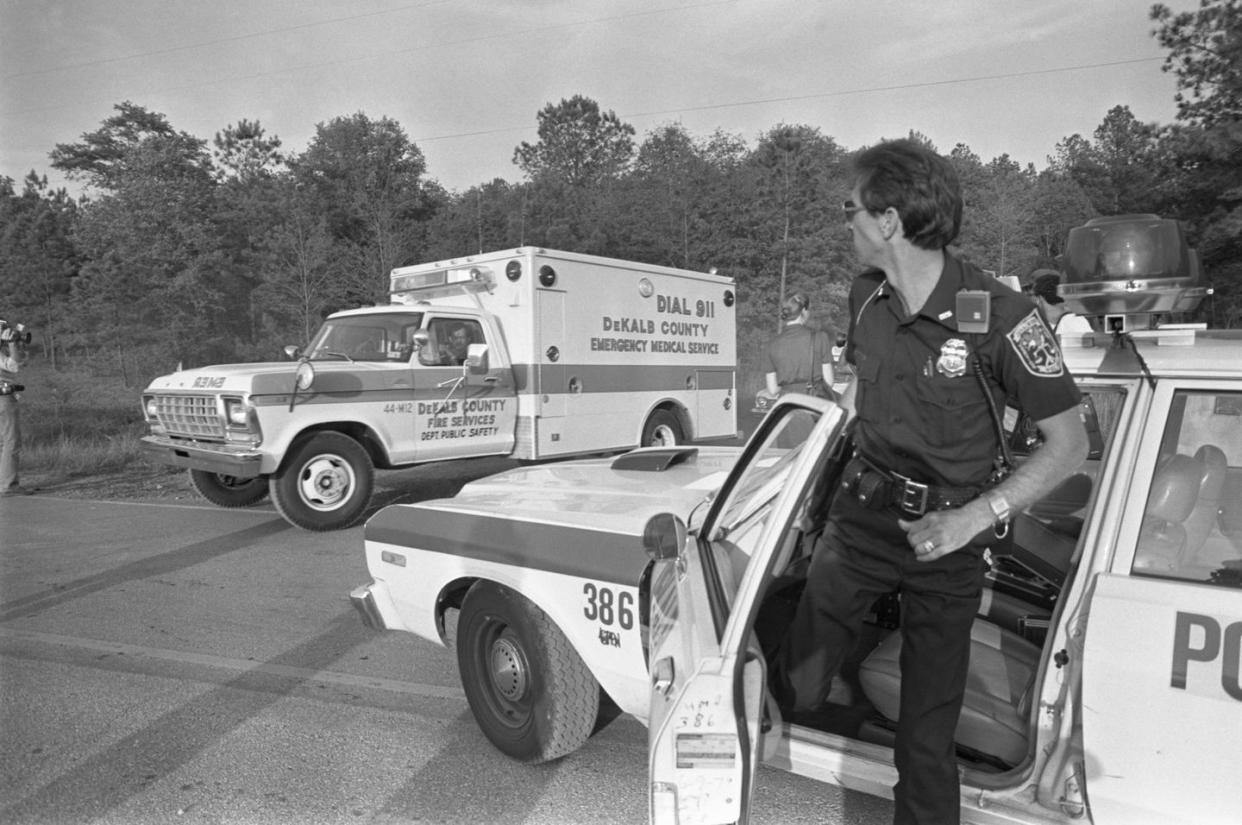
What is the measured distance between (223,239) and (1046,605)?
3614cm

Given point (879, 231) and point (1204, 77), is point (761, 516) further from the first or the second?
point (1204, 77)

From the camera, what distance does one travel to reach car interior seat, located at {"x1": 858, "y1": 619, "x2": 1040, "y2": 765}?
2.28 m

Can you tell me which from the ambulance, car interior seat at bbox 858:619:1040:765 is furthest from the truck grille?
car interior seat at bbox 858:619:1040:765

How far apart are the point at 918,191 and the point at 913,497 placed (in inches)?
26.5

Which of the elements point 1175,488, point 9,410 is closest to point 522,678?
point 1175,488

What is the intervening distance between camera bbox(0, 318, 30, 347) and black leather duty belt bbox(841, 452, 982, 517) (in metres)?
10.3

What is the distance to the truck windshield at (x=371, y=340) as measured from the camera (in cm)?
811

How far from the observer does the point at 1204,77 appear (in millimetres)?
18234

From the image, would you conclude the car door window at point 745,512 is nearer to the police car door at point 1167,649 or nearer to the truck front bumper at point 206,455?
the police car door at point 1167,649

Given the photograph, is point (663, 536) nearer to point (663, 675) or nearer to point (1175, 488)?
point (663, 675)

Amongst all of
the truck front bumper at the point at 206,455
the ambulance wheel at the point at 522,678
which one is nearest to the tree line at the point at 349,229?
the truck front bumper at the point at 206,455

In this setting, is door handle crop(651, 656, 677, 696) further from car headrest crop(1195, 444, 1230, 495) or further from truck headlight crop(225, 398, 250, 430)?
truck headlight crop(225, 398, 250, 430)

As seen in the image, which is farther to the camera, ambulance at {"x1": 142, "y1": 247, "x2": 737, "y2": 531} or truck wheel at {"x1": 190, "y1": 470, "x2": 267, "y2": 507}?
truck wheel at {"x1": 190, "y1": 470, "x2": 267, "y2": 507}

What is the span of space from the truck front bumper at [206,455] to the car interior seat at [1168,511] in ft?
21.5
